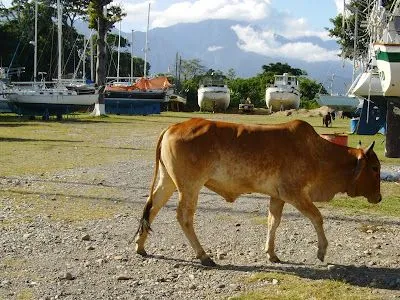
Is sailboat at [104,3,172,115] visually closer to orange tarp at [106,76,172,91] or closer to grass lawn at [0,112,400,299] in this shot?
orange tarp at [106,76,172,91]

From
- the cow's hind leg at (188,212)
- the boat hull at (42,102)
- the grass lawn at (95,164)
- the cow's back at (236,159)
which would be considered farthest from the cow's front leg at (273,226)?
the boat hull at (42,102)

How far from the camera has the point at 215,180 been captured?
829 cm

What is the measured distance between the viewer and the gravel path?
7.19 m

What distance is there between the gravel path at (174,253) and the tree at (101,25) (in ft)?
128

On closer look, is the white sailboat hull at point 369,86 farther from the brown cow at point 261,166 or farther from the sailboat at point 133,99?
the sailboat at point 133,99

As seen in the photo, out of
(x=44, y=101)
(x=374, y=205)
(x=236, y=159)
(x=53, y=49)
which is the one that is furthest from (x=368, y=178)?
(x=53, y=49)

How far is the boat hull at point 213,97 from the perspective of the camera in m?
69.8

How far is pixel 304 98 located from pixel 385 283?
7706cm

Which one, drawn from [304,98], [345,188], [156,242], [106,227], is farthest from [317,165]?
[304,98]

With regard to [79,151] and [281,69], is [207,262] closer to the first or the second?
[79,151]

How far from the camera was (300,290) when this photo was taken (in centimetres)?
707

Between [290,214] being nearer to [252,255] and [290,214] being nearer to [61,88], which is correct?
[252,255]

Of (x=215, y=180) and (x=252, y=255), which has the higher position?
(x=215, y=180)

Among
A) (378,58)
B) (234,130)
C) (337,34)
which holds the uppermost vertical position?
(337,34)
